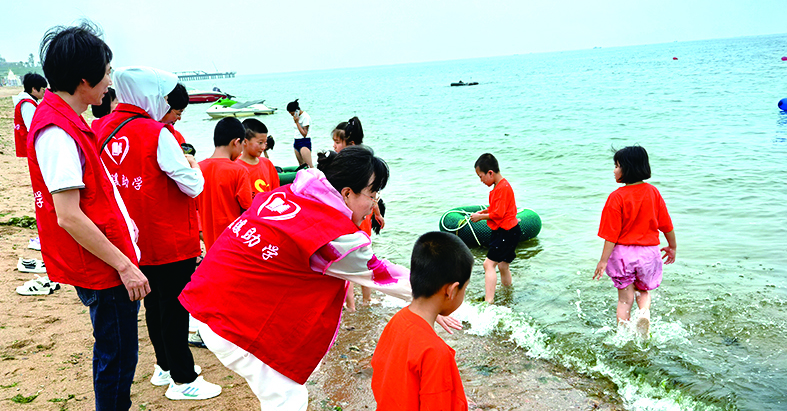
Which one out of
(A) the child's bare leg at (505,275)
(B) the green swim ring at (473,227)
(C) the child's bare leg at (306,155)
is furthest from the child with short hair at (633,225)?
(C) the child's bare leg at (306,155)

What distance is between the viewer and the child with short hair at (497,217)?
609 centimetres

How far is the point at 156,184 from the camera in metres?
3.44

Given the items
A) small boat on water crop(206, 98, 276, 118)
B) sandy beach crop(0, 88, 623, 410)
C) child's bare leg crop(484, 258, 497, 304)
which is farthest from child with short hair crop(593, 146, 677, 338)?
small boat on water crop(206, 98, 276, 118)

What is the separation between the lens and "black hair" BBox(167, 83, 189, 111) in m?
3.83

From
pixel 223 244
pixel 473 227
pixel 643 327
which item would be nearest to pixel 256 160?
pixel 223 244

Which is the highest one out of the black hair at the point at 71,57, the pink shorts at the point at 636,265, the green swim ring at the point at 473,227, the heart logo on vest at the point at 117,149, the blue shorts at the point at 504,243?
the black hair at the point at 71,57

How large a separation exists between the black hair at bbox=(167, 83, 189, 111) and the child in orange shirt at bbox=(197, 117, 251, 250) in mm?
777

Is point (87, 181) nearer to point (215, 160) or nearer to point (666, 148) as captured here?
point (215, 160)

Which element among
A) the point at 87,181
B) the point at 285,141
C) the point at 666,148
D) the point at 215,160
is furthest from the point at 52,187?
Answer: the point at 285,141

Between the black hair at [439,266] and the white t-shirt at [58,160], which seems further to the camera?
the white t-shirt at [58,160]

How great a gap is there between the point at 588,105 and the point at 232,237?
35443mm

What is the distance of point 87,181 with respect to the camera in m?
2.62

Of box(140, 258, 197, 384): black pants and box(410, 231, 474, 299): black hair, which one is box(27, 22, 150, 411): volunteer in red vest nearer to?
box(140, 258, 197, 384): black pants

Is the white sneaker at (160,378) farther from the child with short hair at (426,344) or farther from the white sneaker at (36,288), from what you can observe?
the white sneaker at (36,288)
